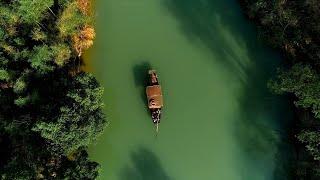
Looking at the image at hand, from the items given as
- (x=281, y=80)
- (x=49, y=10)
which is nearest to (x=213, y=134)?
(x=281, y=80)

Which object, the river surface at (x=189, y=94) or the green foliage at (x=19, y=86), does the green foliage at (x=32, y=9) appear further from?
the river surface at (x=189, y=94)

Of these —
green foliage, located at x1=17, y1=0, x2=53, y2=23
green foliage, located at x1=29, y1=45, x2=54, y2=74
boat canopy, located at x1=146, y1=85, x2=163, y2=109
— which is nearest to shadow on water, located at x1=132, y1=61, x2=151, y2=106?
boat canopy, located at x1=146, y1=85, x2=163, y2=109

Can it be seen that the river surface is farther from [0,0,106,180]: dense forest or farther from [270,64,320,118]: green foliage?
[270,64,320,118]: green foliage

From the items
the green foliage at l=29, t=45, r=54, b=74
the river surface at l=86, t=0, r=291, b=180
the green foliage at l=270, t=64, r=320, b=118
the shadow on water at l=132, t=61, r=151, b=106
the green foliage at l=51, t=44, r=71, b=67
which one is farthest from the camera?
the shadow on water at l=132, t=61, r=151, b=106

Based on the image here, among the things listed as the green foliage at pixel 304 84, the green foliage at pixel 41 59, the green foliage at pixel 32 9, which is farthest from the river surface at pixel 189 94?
the green foliage at pixel 32 9

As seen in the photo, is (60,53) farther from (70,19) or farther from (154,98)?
(154,98)

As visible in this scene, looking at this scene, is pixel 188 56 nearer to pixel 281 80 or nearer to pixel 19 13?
pixel 281 80

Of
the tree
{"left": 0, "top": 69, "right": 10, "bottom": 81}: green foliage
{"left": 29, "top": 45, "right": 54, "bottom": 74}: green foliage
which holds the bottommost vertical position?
the tree
